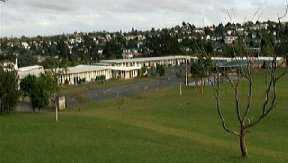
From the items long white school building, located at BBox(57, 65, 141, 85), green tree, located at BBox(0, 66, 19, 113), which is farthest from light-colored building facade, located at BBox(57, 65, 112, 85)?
green tree, located at BBox(0, 66, 19, 113)

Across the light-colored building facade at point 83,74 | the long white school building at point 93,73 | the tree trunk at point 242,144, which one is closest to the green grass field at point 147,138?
the tree trunk at point 242,144

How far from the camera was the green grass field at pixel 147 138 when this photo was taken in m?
25.2

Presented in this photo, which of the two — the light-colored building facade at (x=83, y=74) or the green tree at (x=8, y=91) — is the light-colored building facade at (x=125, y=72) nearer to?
the light-colored building facade at (x=83, y=74)

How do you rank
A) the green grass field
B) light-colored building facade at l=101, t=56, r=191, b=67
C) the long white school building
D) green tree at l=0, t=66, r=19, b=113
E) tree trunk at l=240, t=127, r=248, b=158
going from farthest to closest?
1. light-colored building facade at l=101, t=56, r=191, b=67
2. the long white school building
3. green tree at l=0, t=66, r=19, b=113
4. the green grass field
5. tree trunk at l=240, t=127, r=248, b=158

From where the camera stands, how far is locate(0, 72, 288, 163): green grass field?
2515 centimetres

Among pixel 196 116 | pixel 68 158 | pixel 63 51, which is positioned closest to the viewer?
pixel 68 158

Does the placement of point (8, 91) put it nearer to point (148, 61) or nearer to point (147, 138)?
point (147, 138)

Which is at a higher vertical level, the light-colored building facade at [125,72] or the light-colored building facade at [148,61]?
the light-colored building facade at [148,61]

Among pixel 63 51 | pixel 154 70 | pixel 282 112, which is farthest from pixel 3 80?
pixel 63 51

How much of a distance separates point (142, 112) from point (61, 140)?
24.2 meters

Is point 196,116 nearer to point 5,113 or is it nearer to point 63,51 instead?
point 5,113

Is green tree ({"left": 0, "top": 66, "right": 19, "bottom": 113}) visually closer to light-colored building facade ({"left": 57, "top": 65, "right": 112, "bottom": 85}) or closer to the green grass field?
the green grass field

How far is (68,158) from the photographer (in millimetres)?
24141

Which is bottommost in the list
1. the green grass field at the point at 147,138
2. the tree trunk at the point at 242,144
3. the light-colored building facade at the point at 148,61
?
the green grass field at the point at 147,138
